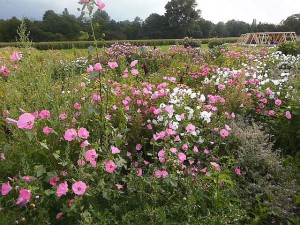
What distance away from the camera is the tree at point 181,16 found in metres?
55.5

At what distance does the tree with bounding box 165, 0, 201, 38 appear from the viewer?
5550 cm


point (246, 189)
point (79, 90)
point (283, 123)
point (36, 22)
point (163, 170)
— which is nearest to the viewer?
point (163, 170)

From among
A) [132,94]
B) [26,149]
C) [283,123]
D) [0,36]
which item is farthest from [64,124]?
[0,36]

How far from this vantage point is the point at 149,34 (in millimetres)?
51156

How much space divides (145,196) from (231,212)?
0.62 metres

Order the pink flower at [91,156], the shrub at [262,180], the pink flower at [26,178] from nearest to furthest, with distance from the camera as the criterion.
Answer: the pink flower at [26,178] < the pink flower at [91,156] < the shrub at [262,180]

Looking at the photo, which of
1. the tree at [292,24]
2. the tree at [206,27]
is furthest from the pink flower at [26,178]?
the tree at [206,27]

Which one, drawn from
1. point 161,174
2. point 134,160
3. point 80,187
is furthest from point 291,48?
point 80,187

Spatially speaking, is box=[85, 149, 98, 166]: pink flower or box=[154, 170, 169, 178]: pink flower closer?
box=[85, 149, 98, 166]: pink flower

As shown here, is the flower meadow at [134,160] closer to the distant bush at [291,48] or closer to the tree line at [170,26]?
the distant bush at [291,48]

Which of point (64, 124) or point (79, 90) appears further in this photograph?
point (79, 90)

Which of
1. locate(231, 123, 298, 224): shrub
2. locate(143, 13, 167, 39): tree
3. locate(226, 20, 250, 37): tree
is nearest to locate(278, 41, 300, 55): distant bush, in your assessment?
locate(231, 123, 298, 224): shrub

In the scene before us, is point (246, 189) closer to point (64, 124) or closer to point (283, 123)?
point (283, 123)

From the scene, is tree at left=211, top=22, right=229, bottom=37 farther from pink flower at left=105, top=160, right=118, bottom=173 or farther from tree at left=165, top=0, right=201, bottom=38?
pink flower at left=105, top=160, right=118, bottom=173
